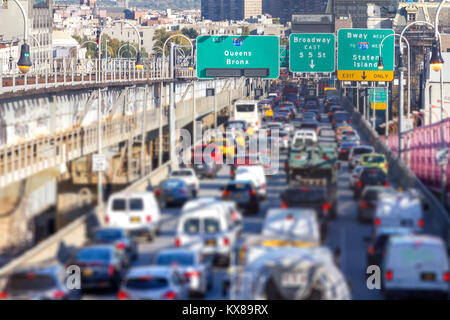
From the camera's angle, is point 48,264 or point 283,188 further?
point 283,188

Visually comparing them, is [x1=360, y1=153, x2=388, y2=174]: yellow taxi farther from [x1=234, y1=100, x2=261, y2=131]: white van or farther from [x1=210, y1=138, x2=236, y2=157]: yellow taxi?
[x1=234, y1=100, x2=261, y2=131]: white van

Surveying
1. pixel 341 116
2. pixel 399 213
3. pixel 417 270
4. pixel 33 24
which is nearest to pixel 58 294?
pixel 417 270

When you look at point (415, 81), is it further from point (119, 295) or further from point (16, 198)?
point (119, 295)

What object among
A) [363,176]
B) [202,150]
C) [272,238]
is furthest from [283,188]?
[202,150]

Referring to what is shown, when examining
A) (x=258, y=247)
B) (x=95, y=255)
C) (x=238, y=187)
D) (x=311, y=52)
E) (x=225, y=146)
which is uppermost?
(x=311, y=52)

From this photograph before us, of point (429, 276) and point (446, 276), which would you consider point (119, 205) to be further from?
point (446, 276)
